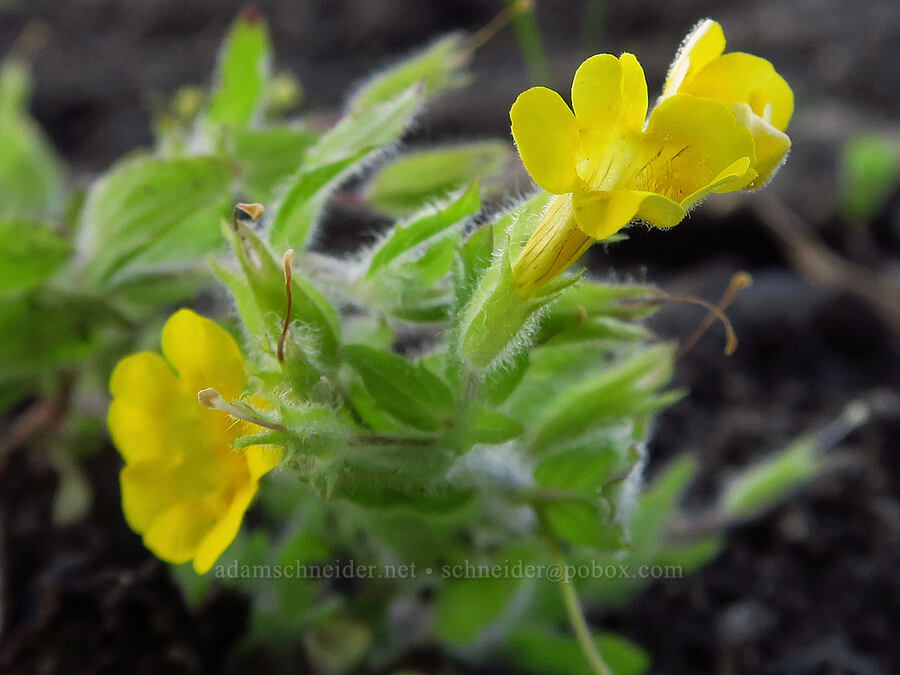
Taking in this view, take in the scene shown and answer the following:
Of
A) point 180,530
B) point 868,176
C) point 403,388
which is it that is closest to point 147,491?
point 180,530

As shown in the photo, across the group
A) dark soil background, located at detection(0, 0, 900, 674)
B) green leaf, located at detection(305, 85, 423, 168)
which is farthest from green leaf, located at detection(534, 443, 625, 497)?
green leaf, located at detection(305, 85, 423, 168)

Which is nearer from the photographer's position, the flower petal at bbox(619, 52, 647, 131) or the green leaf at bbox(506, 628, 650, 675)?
the flower petal at bbox(619, 52, 647, 131)

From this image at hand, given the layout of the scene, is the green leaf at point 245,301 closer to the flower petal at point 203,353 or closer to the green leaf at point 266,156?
the flower petal at point 203,353

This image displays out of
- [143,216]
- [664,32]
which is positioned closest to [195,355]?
[143,216]

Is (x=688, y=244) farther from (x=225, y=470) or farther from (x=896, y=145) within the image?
(x=225, y=470)

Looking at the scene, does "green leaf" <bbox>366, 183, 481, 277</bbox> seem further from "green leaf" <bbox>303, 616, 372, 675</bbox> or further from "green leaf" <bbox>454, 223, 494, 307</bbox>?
"green leaf" <bbox>303, 616, 372, 675</bbox>

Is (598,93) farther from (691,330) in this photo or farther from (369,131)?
(691,330)
